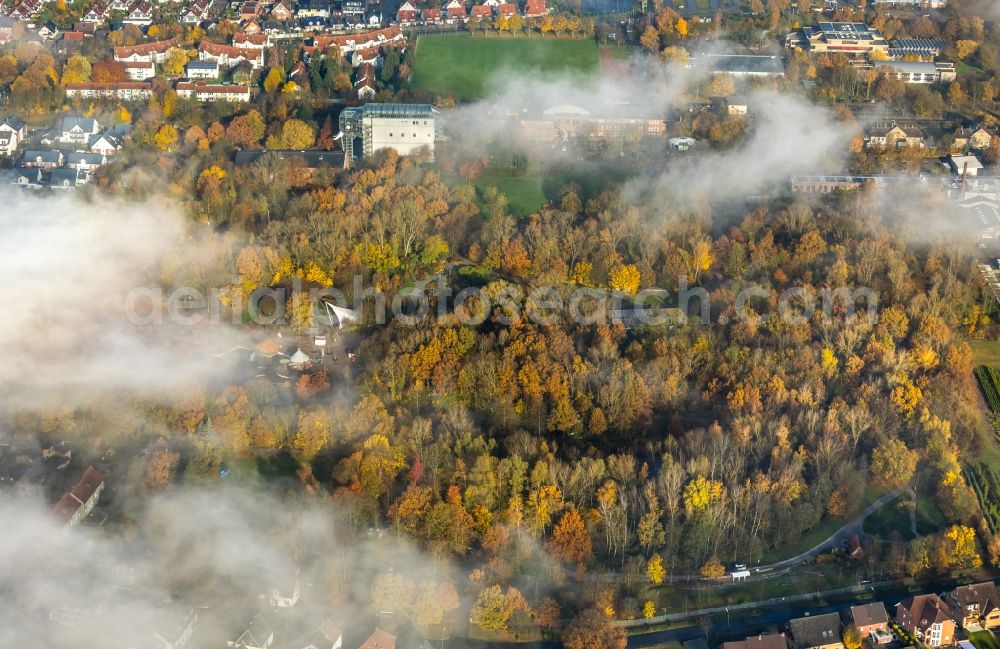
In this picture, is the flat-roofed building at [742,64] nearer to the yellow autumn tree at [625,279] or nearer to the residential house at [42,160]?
the yellow autumn tree at [625,279]

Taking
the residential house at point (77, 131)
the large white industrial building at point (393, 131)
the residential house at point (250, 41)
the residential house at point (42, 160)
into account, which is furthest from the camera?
the residential house at point (250, 41)

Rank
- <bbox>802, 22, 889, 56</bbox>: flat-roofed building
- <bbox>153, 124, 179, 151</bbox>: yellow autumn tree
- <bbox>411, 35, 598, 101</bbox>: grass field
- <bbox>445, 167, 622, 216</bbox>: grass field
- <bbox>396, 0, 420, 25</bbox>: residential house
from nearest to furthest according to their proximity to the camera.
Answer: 1. <bbox>445, 167, 622, 216</bbox>: grass field
2. <bbox>153, 124, 179, 151</bbox>: yellow autumn tree
3. <bbox>411, 35, 598, 101</bbox>: grass field
4. <bbox>802, 22, 889, 56</bbox>: flat-roofed building
5. <bbox>396, 0, 420, 25</bbox>: residential house

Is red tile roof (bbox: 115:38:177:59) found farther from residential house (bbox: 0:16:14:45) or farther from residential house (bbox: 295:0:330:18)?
residential house (bbox: 295:0:330:18)

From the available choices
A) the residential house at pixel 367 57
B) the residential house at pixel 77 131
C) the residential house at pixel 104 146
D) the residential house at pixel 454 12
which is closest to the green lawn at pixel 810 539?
the residential house at pixel 104 146

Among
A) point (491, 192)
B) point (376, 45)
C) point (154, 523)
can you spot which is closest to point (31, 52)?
point (376, 45)

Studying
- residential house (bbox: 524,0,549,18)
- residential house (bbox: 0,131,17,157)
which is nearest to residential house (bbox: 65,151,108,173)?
residential house (bbox: 0,131,17,157)
